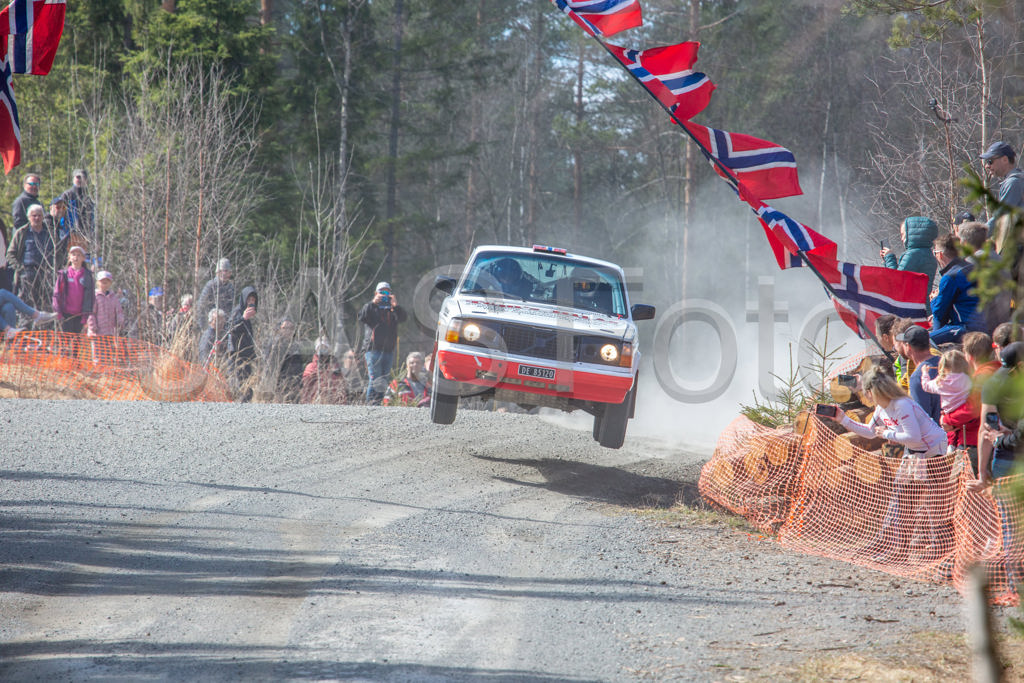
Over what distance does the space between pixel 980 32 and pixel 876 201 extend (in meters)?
7.77

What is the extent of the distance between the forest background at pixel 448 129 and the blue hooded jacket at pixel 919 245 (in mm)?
2062

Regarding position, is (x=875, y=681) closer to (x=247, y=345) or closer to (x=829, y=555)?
(x=829, y=555)

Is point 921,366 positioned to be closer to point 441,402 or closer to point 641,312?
point 641,312

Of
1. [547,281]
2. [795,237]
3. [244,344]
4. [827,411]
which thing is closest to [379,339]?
[244,344]

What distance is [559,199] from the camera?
149ft

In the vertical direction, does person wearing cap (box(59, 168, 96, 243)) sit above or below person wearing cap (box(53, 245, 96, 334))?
→ above

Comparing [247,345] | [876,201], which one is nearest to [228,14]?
[247,345]

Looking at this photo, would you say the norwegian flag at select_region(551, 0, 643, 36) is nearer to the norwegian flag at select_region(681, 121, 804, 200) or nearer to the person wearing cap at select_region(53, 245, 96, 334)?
the norwegian flag at select_region(681, 121, 804, 200)

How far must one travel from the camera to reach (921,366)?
719 cm

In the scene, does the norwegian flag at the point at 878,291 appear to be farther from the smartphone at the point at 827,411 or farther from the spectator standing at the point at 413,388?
the spectator standing at the point at 413,388

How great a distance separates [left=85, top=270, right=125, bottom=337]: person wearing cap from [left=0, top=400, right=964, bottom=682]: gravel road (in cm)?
507

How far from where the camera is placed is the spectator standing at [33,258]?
15.4m

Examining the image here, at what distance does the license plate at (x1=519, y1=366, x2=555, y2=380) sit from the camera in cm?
866

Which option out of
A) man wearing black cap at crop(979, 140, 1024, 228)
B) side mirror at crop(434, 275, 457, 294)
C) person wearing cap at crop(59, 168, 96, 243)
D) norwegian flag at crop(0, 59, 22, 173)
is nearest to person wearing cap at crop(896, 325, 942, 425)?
man wearing black cap at crop(979, 140, 1024, 228)
